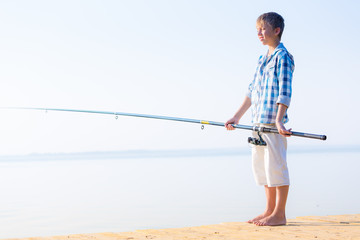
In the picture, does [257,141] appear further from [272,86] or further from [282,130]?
[272,86]

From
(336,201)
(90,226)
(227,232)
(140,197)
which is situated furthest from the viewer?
(140,197)

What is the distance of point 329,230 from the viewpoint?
3859mm

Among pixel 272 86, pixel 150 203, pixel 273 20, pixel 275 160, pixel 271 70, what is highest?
pixel 273 20

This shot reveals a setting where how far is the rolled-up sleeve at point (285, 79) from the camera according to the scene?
409 centimetres

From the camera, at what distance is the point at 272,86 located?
4.21 metres

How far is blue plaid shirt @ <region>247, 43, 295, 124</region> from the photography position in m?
4.12

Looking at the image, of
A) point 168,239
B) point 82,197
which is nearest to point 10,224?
point 82,197

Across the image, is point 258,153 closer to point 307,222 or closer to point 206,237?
point 307,222

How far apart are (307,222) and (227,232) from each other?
0.79 meters

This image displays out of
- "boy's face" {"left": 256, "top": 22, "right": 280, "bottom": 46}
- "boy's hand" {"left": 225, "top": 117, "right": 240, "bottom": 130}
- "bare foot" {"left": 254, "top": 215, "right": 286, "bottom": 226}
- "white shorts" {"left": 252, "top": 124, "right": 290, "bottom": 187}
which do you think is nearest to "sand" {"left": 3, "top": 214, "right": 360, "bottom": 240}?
"bare foot" {"left": 254, "top": 215, "right": 286, "bottom": 226}

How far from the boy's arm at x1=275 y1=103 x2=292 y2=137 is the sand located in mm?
678

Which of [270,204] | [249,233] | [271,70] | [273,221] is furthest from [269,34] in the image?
[249,233]

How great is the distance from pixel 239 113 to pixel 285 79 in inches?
22.7

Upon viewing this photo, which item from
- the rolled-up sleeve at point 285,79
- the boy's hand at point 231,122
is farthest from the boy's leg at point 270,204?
the rolled-up sleeve at point 285,79
